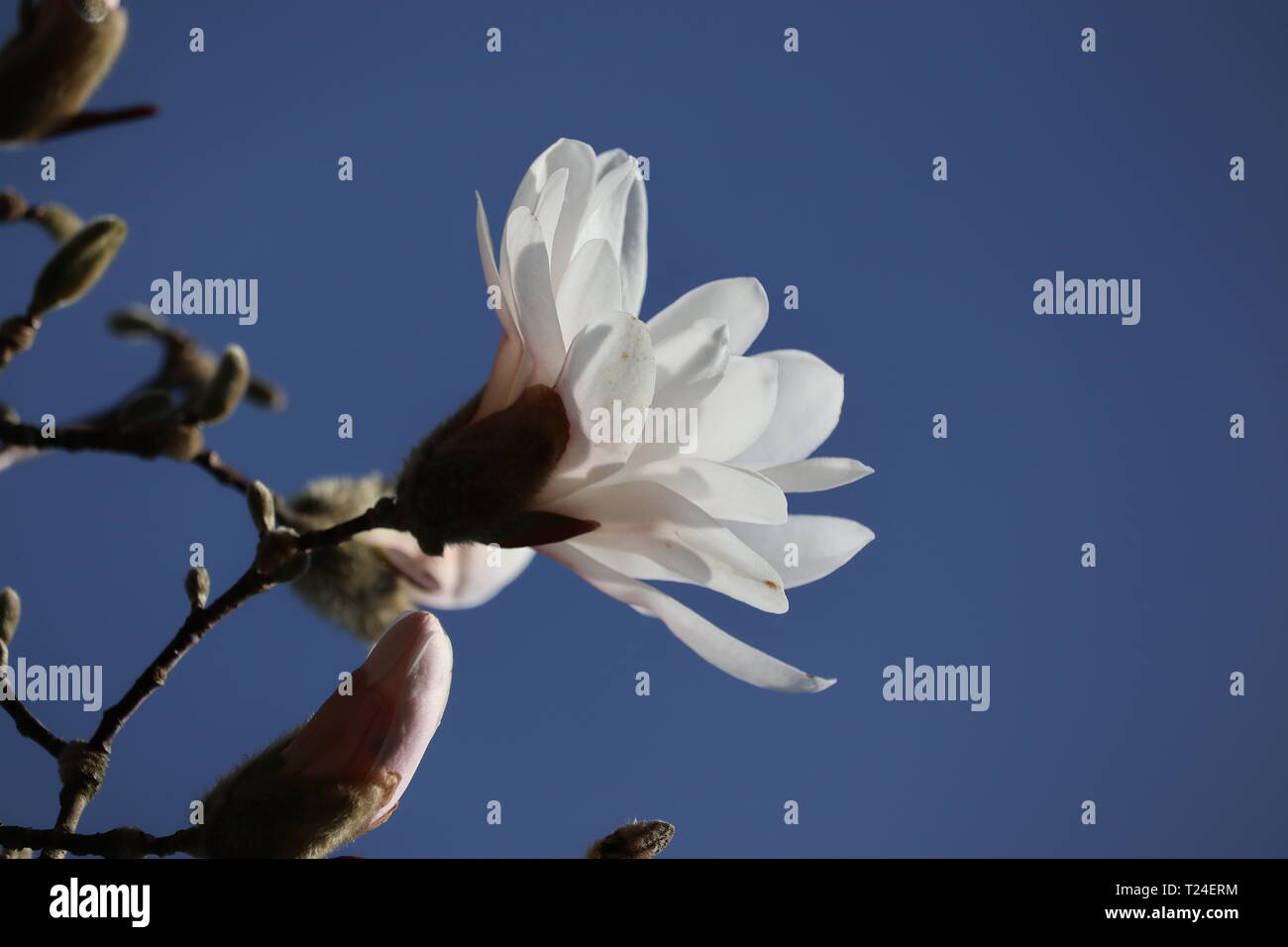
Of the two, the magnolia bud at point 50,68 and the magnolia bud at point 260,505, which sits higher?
the magnolia bud at point 50,68

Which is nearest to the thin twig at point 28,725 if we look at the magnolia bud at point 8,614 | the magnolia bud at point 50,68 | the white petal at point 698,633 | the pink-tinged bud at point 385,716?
the magnolia bud at point 8,614

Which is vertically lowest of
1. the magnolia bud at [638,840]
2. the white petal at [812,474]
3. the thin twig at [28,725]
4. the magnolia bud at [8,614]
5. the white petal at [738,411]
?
the magnolia bud at [638,840]

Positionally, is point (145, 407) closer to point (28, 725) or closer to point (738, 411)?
point (28, 725)

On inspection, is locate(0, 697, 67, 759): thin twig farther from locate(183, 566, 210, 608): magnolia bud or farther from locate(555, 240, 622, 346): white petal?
locate(555, 240, 622, 346): white petal

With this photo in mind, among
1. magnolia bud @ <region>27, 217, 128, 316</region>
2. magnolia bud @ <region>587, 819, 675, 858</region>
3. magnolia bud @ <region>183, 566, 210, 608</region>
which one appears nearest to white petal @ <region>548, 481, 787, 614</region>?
magnolia bud @ <region>587, 819, 675, 858</region>

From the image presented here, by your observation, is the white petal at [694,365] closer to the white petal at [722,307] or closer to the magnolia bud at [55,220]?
the white petal at [722,307]
